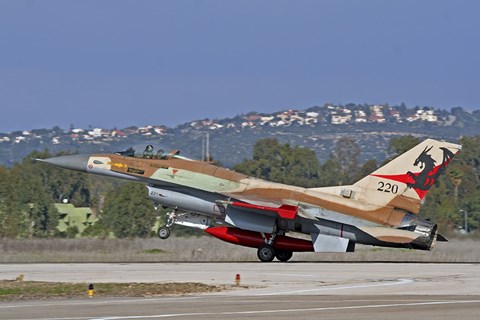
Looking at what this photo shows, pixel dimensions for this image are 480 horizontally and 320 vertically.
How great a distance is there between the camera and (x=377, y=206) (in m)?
32.0

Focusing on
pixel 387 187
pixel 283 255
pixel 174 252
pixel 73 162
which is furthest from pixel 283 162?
pixel 387 187

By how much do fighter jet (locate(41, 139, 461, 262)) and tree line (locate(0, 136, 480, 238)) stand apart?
6.69 metres

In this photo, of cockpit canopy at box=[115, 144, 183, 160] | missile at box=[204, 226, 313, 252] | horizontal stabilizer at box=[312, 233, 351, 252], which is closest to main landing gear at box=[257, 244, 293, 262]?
missile at box=[204, 226, 313, 252]

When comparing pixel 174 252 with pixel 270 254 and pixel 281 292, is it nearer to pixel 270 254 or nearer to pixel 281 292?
pixel 270 254

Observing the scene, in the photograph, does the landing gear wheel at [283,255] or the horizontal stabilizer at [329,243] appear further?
the landing gear wheel at [283,255]

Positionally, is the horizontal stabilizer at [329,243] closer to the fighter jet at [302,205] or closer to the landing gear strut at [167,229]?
the fighter jet at [302,205]

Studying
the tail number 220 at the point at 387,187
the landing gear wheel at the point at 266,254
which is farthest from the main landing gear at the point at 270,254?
the tail number 220 at the point at 387,187

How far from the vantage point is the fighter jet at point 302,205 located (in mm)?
31562

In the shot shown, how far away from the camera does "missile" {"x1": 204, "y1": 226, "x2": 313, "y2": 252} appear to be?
32062 mm

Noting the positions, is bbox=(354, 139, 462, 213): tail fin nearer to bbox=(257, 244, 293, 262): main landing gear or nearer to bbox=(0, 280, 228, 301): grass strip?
bbox=(257, 244, 293, 262): main landing gear

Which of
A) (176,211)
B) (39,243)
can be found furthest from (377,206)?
(39,243)

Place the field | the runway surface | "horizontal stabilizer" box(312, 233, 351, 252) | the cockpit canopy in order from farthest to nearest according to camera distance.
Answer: the field
the cockpit canopy
"horizontal stabilizer" box(312, 233, 351, 252)
the runway surface

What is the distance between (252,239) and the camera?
3247cm

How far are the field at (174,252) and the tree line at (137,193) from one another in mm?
2723
